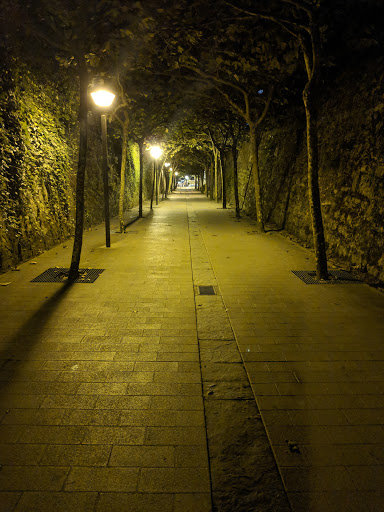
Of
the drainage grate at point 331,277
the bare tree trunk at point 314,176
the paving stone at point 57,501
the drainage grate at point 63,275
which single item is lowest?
the paving stone at point 57,501

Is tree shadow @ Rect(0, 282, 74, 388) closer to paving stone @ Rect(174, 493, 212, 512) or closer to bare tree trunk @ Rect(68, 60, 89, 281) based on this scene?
bare tree trunk @ Rect(68, 60, 89, 281)

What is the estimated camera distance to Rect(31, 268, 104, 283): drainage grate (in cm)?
642

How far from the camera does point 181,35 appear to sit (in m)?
8.62

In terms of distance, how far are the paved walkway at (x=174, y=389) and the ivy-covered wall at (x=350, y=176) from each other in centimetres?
145

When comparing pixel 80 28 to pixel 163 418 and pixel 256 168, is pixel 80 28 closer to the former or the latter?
pixel 163 418

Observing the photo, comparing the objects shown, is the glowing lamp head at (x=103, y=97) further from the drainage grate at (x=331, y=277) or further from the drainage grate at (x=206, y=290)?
the drainage grate at (x=331, y=277)

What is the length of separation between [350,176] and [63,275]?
22.2 ft

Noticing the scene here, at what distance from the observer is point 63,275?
6.76 metres

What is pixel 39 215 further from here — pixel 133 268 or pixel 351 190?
pixel 351 190

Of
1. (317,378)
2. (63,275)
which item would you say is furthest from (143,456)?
(63,275)

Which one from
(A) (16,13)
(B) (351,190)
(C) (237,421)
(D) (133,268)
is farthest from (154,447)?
(A) (16,13)

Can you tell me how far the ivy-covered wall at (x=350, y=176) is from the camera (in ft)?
22.3

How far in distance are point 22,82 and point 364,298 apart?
8921 millimetres

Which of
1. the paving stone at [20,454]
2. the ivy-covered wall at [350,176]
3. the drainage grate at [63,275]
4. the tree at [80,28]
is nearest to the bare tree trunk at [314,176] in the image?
the ivy-covered wall at [350,176]
